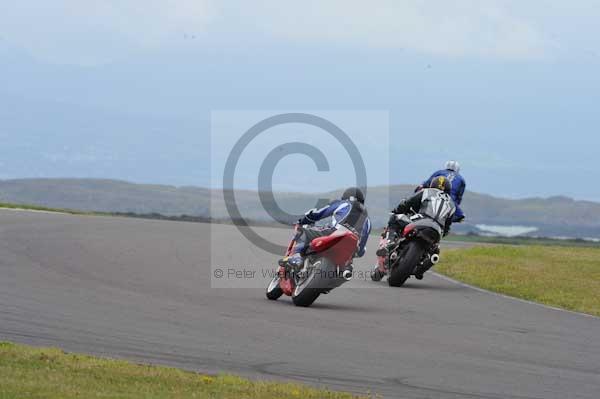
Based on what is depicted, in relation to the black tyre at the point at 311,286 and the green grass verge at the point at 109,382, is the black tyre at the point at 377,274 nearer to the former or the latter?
the black tyre at the point at 311,286

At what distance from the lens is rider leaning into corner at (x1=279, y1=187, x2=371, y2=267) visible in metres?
16.4

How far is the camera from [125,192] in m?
103

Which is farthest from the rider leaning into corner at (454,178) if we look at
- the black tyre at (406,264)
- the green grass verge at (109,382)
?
the green grass verge at (109,382)

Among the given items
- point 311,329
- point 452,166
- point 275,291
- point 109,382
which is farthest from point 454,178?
point 109,382

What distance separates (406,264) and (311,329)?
656cm

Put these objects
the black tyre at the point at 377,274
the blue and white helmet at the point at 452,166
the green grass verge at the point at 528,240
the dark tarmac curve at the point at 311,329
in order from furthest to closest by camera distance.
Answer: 1. the green grass verge at the point at 528,240
2. the blue and white helmet at the point at 452,166
3. the black tyre at the point at 377,274
4. the dark tarmac curve at the point at 311,329

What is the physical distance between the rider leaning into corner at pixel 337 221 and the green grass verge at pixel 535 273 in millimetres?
4140

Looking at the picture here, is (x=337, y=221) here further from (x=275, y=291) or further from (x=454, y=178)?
(x=454, y=178)

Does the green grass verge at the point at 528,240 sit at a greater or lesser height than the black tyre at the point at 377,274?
lesser

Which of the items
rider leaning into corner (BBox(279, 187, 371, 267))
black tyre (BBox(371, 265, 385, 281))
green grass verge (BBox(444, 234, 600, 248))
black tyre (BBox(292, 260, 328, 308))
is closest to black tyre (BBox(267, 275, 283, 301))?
rider leaning into corner (BBox(279, 187, 371, 267))

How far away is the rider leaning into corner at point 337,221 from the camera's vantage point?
16.4 m

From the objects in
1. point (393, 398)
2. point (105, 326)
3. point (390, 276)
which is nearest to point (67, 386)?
point (393, 398)

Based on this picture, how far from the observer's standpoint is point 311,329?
45.3 feet

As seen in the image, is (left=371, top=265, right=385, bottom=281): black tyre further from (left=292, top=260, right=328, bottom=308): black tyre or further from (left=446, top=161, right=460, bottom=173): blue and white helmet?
(left=292, top=260, right=328, bottom=308): black tyre
